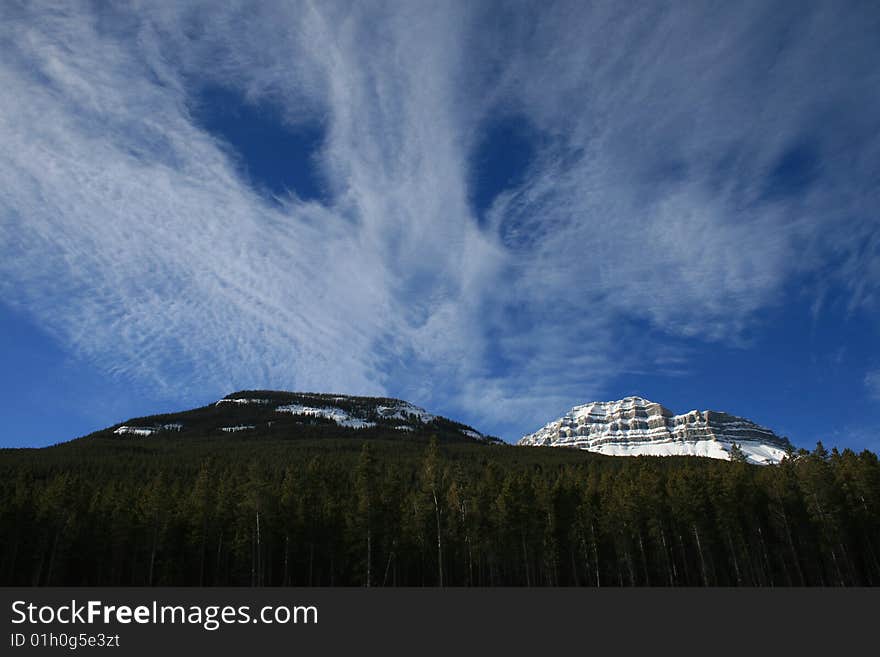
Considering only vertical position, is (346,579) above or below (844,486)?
below

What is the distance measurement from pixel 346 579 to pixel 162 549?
20473mm

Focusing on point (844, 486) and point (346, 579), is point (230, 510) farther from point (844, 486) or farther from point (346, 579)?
point (844, 486)

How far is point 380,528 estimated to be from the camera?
53.7m
